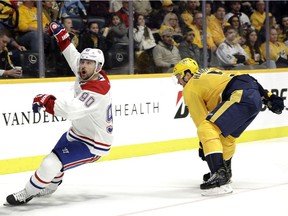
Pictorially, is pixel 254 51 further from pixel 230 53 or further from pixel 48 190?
pixel 48 190

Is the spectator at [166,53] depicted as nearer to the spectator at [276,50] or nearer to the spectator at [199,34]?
the spectator at [199,34]

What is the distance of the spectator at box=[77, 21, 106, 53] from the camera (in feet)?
25.1

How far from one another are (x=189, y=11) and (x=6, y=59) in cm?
Answer: 275

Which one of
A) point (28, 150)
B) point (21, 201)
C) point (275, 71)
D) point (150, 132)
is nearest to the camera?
point (21, 201)

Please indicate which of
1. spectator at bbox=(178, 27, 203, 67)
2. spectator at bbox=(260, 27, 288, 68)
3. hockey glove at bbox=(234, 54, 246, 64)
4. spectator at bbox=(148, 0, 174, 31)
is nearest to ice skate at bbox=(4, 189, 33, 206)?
spectator at bbox=(148, 0, 174, 31)

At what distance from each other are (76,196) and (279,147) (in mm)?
3638

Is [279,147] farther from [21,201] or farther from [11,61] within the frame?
[21,201]

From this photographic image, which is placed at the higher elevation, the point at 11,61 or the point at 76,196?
the point at 11,61

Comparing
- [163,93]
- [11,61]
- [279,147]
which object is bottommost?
[279,147]

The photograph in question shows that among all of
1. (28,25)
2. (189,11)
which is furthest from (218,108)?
(189,11)

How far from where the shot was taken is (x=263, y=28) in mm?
9906

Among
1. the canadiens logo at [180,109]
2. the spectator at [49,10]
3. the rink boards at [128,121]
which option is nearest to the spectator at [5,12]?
the spectator at [49,10]

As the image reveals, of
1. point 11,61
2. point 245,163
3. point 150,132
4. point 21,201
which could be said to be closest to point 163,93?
point 150,132

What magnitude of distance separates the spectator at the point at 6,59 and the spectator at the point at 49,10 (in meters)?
0.47
